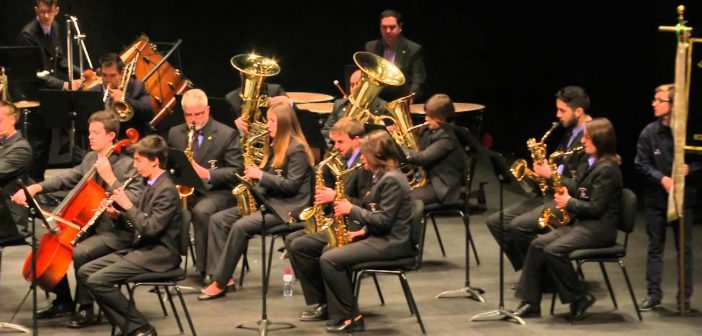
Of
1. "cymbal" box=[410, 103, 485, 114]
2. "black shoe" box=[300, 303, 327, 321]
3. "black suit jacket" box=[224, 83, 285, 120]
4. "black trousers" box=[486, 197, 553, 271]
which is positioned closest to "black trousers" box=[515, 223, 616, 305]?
"black trousers" box=[486, 197, 553, 271]

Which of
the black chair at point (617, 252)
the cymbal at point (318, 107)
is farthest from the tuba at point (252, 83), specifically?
the black chair at point (617, 252)

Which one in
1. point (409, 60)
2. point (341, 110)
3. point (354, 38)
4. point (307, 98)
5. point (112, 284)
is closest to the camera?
point (112, 284)

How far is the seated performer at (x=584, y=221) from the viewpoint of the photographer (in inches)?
304

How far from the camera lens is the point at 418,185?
9.23 metres

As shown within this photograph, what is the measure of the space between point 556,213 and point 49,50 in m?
5.57

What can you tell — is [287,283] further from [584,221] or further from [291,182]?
[584,221]

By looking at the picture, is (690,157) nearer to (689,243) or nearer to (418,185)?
(689,243)

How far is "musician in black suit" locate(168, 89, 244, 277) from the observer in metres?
8.77

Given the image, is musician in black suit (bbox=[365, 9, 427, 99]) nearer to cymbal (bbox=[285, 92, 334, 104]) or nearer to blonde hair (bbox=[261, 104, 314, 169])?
cymbal (bbox=[285, 92, 334, 104])

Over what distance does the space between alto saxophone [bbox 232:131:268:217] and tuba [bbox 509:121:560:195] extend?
1.76 m

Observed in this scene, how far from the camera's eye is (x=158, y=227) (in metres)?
7.28

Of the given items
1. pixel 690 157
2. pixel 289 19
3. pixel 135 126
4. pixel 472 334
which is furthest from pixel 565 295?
pixel 289 19

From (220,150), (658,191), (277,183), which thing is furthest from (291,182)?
(658,191)

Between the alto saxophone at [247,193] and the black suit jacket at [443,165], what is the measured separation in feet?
3.88
